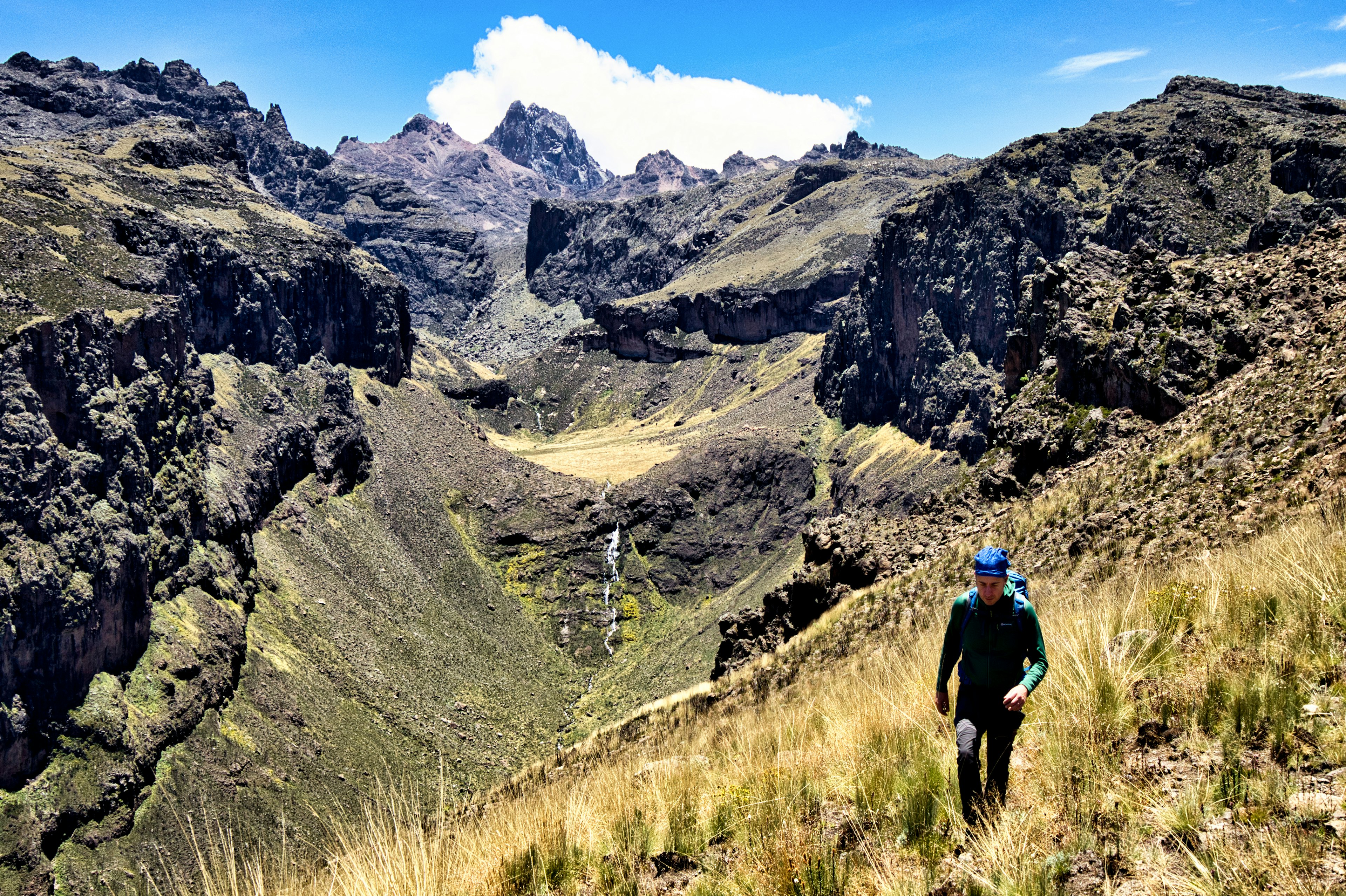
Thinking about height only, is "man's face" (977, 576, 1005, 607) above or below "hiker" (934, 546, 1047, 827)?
above

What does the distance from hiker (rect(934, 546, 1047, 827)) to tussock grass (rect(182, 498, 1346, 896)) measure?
1.06 feet

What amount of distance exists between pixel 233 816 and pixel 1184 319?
2037 inches

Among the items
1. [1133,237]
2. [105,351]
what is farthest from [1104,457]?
[1133,237]

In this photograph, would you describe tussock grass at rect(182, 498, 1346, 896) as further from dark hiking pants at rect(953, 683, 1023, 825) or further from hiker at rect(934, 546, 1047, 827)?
hiker at rect(934, 546, 1047, 827)

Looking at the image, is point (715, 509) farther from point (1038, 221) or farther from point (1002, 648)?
point (1002, 648)

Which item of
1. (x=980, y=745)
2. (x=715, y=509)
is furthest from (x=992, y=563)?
(x=715, y=509)

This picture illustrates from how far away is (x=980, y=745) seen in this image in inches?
299

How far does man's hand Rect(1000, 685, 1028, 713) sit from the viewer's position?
7309mm

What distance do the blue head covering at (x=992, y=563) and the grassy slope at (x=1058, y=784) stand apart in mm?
1324

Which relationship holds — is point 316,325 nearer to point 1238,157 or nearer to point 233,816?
point 233,816

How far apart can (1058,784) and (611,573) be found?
303 ft

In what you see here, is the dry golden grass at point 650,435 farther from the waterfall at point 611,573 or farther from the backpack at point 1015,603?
the backpack at point 1015,603

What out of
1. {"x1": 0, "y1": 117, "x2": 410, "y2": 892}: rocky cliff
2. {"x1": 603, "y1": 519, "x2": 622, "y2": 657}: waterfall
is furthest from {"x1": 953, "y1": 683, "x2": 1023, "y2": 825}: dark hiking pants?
{"x1": 603, "y1": 519, "x2": 622, "y2": 657}: waterfall

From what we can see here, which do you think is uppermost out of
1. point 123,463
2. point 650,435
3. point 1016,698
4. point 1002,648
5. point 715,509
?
point 123,463
